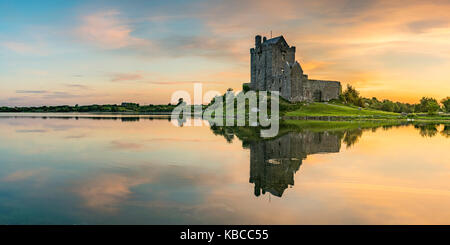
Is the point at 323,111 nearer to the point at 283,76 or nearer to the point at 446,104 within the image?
the point at 283,76

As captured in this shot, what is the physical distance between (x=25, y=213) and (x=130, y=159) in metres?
7.69

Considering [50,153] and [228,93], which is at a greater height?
[228,93]

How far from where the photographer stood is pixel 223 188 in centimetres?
991

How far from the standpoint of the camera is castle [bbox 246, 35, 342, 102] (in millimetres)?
70850

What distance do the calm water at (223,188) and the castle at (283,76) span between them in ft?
179

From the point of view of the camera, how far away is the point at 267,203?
8.41 metres

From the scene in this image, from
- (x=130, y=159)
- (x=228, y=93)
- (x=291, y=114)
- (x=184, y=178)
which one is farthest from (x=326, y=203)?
(x=228, y=93)

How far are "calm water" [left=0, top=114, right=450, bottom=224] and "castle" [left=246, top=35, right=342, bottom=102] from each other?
54707 millimetres

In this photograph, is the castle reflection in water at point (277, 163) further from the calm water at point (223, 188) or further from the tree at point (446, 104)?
the tree at point (446, 104)

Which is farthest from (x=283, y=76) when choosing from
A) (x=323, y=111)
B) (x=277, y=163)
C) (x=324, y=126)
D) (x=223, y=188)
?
(x=223, y=188)

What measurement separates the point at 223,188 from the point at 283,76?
64.6m

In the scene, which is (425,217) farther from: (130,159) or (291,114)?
(291,114)
